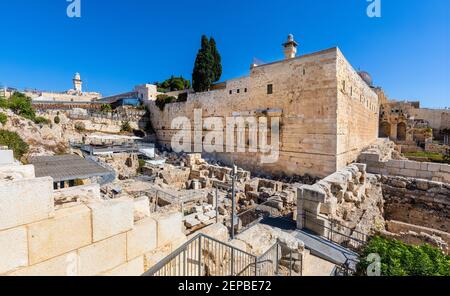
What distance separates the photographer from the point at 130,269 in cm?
221

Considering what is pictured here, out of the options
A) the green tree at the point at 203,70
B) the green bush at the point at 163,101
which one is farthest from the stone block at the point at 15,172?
the green bush at the point at 163,101

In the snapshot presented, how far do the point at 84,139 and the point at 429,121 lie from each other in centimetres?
5006

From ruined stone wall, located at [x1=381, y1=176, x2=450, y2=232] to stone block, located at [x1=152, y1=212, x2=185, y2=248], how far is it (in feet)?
29.7

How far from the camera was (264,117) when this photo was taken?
492 inches

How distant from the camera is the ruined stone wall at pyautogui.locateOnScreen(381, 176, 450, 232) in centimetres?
709

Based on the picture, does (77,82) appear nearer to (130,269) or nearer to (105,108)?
(105,108)

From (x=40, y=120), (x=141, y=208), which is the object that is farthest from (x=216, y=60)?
(x=141, y=208)

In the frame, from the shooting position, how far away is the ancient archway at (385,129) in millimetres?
33219

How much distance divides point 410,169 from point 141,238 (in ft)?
34.8

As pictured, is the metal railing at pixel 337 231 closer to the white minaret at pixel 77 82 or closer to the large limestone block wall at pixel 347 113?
the large limestone block wall at pixel 347 113

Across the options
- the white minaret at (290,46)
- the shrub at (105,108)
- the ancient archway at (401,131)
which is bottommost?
the ancient archway at (401,131)

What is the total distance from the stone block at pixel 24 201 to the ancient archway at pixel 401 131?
42508mm

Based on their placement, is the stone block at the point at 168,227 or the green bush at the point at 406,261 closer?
the stone block at the point at 168,227

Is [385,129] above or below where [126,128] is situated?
above
